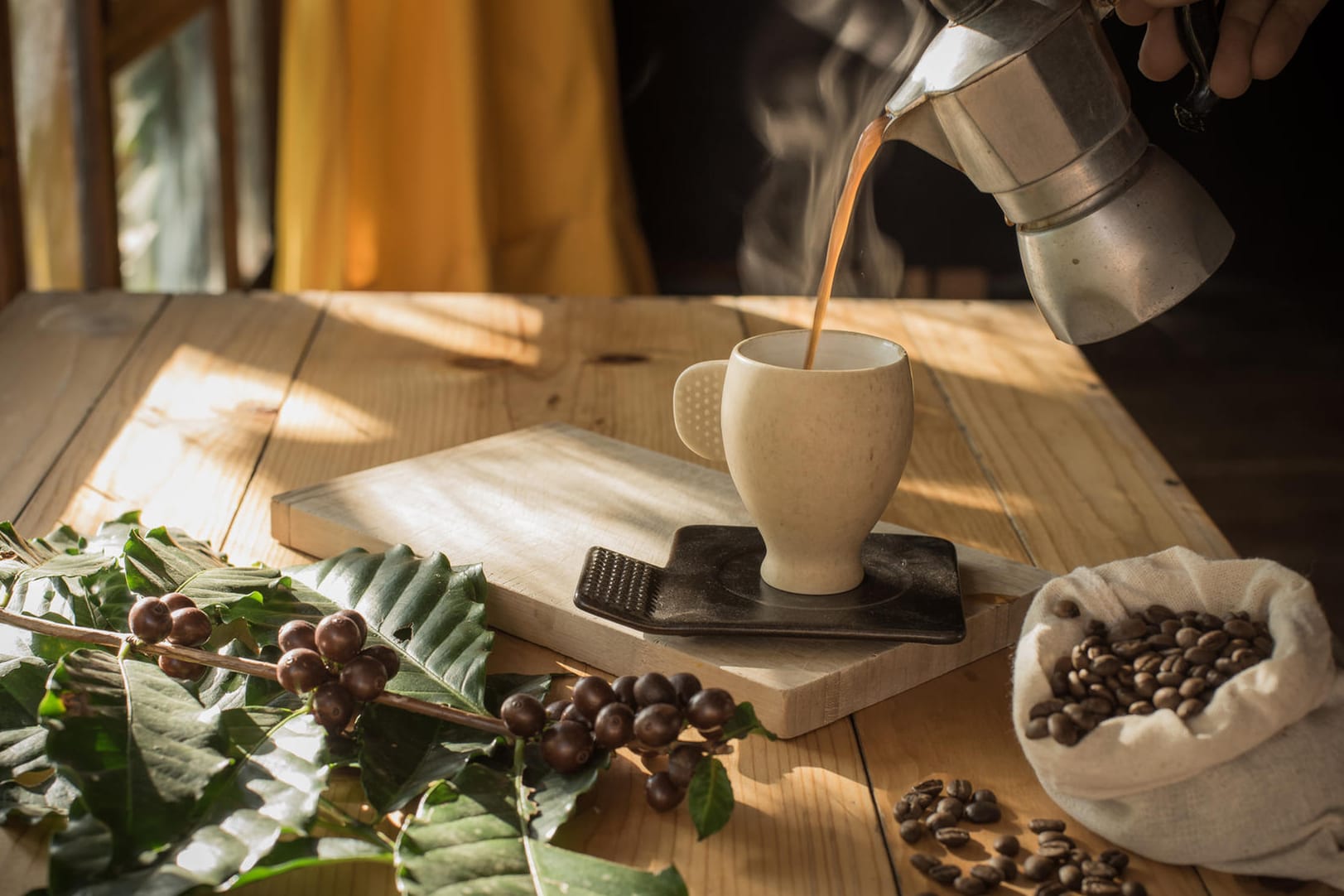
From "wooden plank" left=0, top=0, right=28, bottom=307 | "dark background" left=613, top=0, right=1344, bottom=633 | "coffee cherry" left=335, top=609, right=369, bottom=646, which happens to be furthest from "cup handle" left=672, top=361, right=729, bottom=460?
"dark background" left=613, top=0, right=1344, bottom=633

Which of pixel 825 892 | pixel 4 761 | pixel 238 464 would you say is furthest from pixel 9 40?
pixel 825 892

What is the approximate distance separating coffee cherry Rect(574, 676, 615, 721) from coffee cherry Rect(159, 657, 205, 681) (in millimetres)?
196

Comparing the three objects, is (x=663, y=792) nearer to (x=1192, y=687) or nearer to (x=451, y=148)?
(x=1192, y=687)

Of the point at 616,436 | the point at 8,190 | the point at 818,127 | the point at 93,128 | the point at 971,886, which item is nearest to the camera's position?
the point at 971,886

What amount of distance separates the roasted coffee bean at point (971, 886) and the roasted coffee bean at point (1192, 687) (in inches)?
5.1

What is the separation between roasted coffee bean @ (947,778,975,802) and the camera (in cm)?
66

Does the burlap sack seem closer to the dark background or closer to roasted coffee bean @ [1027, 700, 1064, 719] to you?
roasted coffee bean @ [1027, 700, 1064, 719]

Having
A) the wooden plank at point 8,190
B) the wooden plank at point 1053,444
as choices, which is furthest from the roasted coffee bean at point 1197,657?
the wooden plank at point 8,190

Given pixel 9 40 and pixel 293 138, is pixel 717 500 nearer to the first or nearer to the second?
pixel 9 40

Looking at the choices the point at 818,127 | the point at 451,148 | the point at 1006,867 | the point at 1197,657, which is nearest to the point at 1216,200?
the point at 818,127

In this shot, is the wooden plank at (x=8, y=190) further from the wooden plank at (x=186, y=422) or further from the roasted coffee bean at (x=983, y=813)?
the roasted coffee bean at (x=983, y=813)

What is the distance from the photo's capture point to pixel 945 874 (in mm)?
597

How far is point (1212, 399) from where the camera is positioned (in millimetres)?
3293

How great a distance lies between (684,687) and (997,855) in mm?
158
